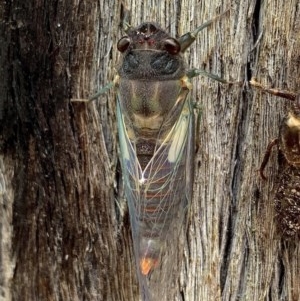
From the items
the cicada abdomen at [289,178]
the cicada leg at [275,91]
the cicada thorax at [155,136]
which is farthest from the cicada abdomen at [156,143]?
the cicada abdomen at [289,178]

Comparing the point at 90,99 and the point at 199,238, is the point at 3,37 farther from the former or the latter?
the point at 199,238

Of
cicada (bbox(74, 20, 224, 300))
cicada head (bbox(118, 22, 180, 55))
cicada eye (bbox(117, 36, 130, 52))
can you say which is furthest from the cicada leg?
cicada eye (bbox(117, 36, 130, 52))

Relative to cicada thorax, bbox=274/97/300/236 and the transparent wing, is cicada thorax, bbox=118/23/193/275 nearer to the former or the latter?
the transparent wing

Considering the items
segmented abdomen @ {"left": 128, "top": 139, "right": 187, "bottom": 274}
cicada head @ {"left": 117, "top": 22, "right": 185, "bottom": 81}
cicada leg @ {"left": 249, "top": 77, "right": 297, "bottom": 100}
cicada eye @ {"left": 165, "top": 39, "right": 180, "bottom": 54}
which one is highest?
cicada eye @ {"left": 165, "top": 39, "right": 180, "bottom": 54}

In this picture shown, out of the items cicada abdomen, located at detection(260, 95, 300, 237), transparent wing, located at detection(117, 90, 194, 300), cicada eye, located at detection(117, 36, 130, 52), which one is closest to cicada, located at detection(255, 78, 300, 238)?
cicada abdomen, located at detection(260, 95, 300, 237)

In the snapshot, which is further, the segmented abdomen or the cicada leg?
the segmented abdomen

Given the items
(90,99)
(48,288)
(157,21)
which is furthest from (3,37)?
(48,288)

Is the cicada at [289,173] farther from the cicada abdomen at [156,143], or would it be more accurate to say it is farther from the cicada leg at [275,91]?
the cicada abdomen at [156,143]

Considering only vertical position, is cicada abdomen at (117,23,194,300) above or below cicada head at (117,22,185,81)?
below

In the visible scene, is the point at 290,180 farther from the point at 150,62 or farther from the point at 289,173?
the point at 150,62
